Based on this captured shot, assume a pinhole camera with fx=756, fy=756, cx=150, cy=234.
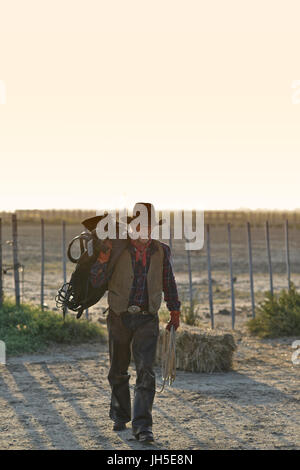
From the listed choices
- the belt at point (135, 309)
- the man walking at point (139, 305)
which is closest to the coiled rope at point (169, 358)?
the man walking at point (139, 305)

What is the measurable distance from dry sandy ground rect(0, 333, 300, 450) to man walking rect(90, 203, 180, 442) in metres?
0.41

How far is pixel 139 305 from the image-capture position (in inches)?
248

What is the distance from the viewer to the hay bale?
9.36 metres

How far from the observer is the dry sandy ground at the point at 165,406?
20.7 feet

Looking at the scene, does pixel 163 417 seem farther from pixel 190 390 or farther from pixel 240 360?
pixel 240 360

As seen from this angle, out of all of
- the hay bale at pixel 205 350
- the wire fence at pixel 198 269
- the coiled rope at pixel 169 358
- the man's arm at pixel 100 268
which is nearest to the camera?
the man's arm at pixel 100 268

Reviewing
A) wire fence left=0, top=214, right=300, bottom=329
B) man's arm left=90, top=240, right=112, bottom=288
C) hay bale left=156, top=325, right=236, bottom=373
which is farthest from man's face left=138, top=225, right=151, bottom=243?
wire fence left=0, top=214, right=300, bottom=329

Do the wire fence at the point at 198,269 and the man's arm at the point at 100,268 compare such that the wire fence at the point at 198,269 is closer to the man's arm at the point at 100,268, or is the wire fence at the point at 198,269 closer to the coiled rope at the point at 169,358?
the coiled rope at the point at 169,358

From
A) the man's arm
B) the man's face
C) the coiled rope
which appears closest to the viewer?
the man's arm

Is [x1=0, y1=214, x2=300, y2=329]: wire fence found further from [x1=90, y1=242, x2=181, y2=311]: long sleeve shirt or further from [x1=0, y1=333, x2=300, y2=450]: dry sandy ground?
→ [x1=90, y1=242, x2=181, y2=311]: long sleeve shirt

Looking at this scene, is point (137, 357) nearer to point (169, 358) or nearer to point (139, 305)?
point (139, 305)

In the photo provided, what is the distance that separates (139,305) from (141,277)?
236mm

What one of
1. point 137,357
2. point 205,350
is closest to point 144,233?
point 137,357
